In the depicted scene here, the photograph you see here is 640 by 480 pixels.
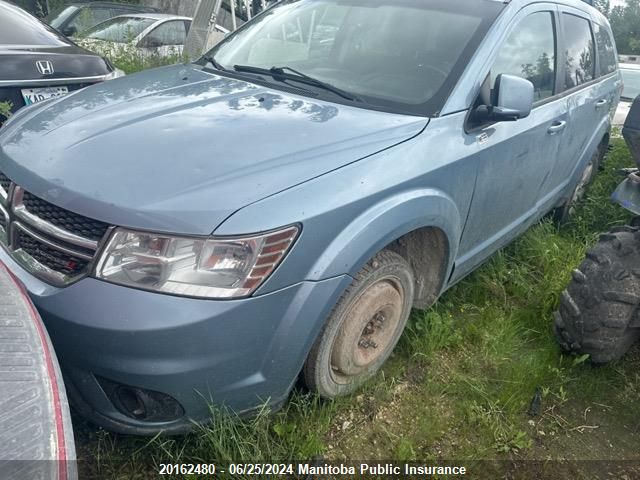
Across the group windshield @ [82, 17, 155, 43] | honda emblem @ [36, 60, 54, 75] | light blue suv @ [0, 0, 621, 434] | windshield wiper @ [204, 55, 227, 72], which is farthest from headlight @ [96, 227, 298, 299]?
windshield @ [82, 17, 155, 43]

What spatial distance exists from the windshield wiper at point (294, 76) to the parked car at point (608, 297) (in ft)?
4.37

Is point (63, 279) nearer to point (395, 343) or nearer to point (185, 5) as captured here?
point (395, 343)

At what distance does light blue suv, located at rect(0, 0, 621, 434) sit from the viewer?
5.37ft

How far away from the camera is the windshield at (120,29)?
8.09 m

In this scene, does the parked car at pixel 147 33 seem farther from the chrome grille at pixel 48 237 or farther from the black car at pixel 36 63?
the chrome grille at pixel 48 237

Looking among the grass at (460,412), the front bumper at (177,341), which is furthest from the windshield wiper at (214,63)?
the grass at (460,412)

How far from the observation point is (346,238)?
1.82m

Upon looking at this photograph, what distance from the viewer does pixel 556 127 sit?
3102 mm

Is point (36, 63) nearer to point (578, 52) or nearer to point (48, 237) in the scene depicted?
point (48, 237)

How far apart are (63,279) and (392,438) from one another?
1434 mm

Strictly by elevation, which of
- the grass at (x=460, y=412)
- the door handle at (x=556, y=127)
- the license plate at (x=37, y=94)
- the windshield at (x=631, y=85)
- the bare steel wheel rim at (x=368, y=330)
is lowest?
the grass at (x=460, y=412)

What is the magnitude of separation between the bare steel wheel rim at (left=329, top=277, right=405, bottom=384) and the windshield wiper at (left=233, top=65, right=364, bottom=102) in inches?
34.5

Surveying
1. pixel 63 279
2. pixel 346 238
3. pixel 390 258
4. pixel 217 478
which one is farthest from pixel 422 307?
pixel 63 279

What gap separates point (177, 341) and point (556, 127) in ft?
8.43
